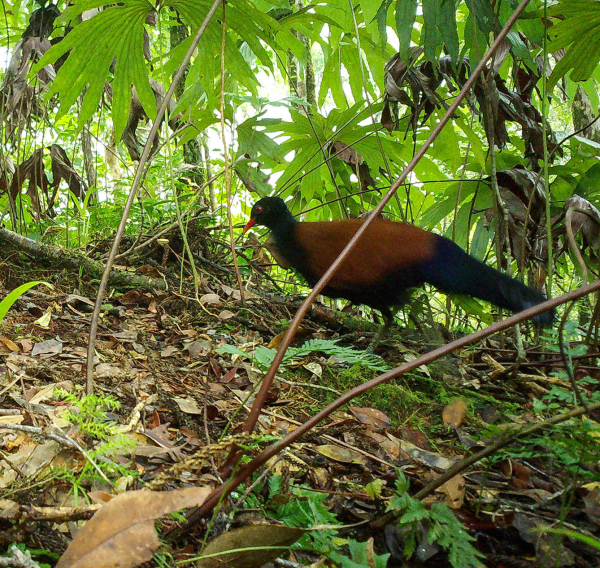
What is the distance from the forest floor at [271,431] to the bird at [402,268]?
26 centimetres

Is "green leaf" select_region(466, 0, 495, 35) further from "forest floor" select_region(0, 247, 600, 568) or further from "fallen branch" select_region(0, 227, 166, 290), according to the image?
"fallen branch" select_region(0, 227, 166, 290)

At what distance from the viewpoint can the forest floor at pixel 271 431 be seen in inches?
33.7

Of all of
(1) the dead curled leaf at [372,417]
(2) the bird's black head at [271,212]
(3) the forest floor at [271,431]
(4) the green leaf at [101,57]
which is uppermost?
(4) the green leaf at [101,57]

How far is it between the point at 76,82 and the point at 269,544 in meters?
2.09

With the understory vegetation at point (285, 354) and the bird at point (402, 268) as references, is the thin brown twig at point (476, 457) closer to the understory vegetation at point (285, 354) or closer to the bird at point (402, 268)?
the understory vegetation at point (285, 354)

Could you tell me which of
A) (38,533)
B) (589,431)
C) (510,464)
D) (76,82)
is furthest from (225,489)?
(76,82)

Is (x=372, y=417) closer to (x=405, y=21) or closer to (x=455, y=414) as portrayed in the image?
(x=455, y=414)

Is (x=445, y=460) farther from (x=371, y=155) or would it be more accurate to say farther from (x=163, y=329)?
(x=371, y=155)

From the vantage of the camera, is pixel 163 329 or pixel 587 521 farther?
pixel 163 329

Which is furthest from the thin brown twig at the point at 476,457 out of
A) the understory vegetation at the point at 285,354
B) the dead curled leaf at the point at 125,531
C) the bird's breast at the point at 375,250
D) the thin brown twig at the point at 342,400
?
the bird's breast at the point at 375,250

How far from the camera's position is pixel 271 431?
4.58 feet

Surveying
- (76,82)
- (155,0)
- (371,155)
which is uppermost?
(155,0)

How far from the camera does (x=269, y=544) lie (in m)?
0.76

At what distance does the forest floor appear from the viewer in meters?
0.86
